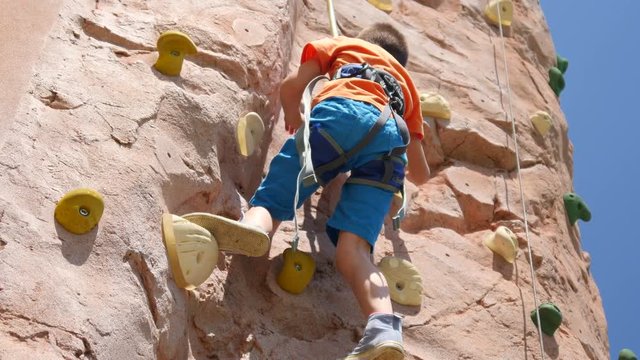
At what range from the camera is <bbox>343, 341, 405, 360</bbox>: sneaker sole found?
9.57 feet

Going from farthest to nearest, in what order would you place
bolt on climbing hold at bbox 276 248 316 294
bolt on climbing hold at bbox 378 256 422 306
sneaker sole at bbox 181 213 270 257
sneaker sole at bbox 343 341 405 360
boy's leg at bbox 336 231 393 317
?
bolt on climbing hold at bbox 378 256 422 306, bolt on climbing hold at bbox 276 248 316 294, boy's leg at bbox 336 231 393 317, sneaker sole at bbox 181 213 270 257, sneaker sole at bbox 343 341 405 360

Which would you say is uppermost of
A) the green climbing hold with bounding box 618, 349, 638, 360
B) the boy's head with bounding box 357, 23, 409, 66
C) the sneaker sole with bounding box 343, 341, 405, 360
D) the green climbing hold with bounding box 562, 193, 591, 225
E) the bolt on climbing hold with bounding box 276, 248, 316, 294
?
the boy's head with bounding box 357, 23, 409, 66

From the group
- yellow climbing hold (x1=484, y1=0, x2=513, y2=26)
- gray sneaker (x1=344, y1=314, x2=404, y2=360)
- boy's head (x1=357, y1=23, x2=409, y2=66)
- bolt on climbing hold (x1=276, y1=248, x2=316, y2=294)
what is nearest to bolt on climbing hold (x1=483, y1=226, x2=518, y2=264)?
boy's head (x1=357, y1=23, x2=409, y2=66)

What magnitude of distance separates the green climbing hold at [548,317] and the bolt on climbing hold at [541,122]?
1502mm

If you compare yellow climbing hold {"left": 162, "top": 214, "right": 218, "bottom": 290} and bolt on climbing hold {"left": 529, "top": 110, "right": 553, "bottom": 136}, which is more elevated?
yellow climbing hold {"left": 162, "top": 214, "right": 218, "bottom": 290}

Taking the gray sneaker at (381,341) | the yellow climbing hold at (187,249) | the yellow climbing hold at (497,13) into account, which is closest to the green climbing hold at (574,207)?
the yellow climbing hold at (497,13)

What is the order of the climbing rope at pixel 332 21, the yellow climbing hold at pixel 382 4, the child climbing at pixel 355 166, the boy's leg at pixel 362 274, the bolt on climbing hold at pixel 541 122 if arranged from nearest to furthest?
the boy's leg at pixel 362 274, the child climbing at pixel 355 166, the climbing rope at pixel 332 21, the bolt on climbing hold at pixel 541 122, the yellow climbing hold at pixel 382 4

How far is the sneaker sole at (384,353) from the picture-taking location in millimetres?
2918

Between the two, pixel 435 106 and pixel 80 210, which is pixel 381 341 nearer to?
pixel 80 210

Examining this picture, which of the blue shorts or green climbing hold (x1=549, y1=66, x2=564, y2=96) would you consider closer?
the blue shorts

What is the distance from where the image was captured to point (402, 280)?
374cm

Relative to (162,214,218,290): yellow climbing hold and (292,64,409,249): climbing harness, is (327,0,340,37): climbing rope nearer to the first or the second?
(292,64,409,249): climbing harness

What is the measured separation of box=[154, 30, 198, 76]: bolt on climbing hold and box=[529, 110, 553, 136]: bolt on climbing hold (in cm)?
232

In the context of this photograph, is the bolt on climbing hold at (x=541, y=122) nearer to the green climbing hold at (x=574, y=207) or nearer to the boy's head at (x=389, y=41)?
the green climbing hold at (x=574, y=207)
